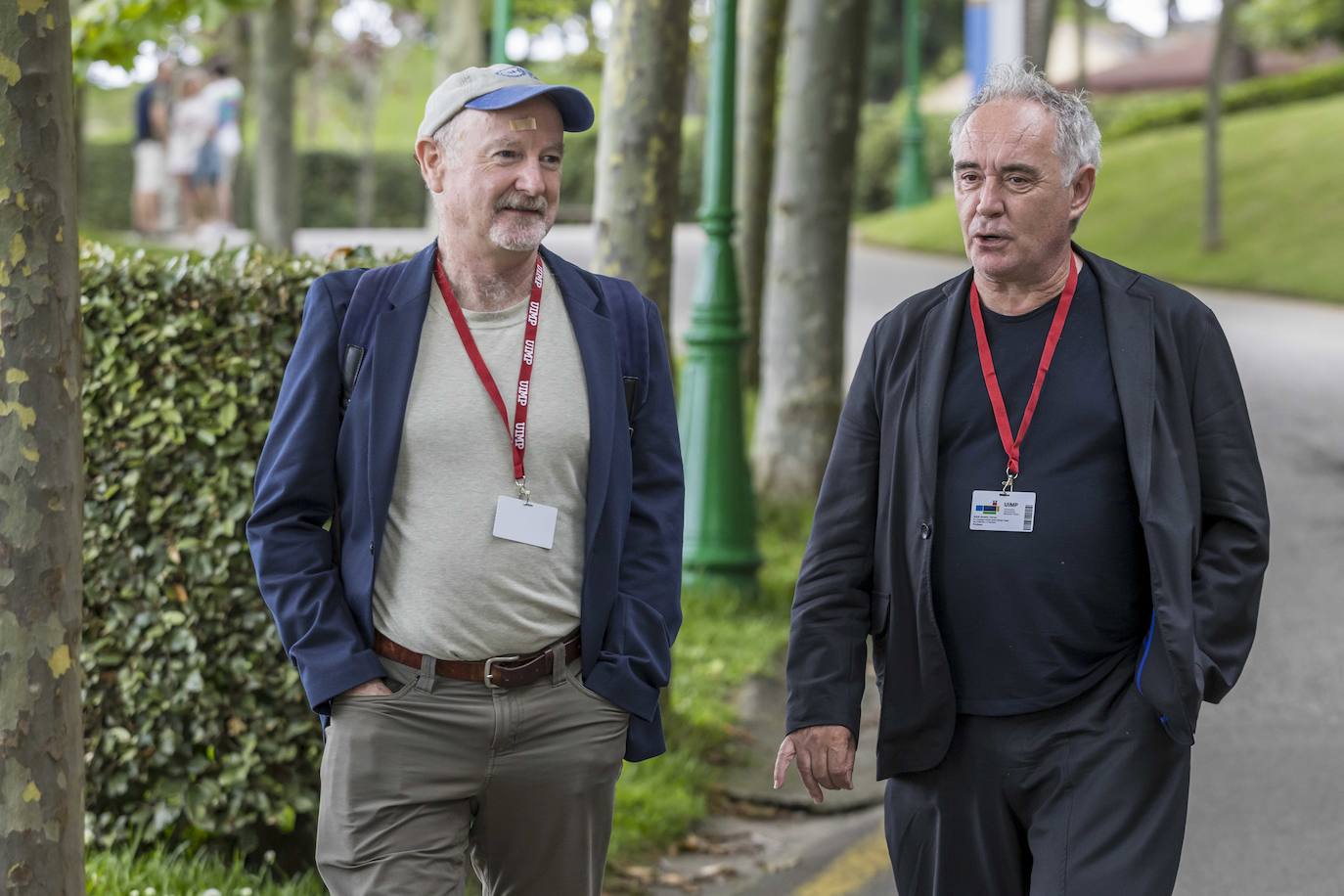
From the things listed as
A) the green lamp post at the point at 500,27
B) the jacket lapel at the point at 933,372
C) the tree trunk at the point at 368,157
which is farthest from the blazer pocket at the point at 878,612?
the tree trunk at the point at 368,157

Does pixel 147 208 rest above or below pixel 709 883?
above

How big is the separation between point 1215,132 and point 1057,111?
71.9 ft

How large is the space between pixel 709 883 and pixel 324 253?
212 centimetres

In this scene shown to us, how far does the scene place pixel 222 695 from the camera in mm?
5102

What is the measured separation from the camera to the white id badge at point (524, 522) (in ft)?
11.3

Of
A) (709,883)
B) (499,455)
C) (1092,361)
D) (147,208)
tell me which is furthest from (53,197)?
(147,208)

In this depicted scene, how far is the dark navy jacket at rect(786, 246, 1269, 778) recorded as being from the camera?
3404 mm

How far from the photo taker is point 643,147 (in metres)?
6.91

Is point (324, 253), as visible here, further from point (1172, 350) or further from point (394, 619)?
point (1172, 350)

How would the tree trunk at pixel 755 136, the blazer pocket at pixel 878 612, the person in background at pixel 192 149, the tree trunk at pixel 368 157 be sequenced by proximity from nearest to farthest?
1. the blazer pocket at pixel 878 612
2. the tree trunk at pixel 755 136
3. the person in background at pixel 192 149
4. the tree trunk at pixel 368 157

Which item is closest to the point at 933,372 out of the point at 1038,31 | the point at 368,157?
the point at 1038,31

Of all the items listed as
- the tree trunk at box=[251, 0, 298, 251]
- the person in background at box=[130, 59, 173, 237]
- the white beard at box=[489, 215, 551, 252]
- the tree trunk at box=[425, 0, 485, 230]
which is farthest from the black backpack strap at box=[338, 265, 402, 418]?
the person in background at box=[130, 59, 173, 237]

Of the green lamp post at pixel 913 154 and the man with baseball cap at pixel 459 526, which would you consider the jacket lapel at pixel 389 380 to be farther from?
the green lamp post at pixel 913 154

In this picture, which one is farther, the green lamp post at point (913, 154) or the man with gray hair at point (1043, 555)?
the green lamp post at point (913, 154)
